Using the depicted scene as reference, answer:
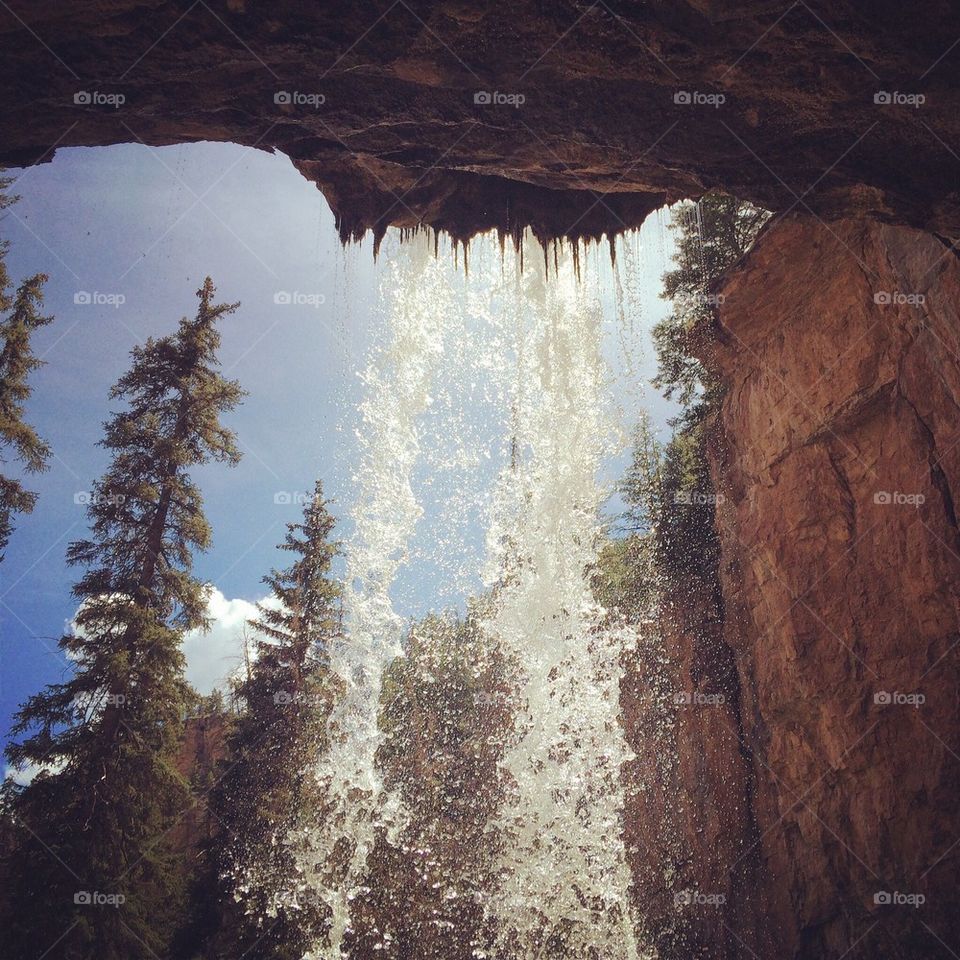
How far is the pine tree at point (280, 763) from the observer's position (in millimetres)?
12883

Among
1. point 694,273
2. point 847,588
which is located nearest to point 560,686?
point 847,588

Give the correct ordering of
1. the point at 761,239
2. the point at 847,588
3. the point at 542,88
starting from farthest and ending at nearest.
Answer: the point at 761,239
the point at 847,588
the point at 542,88

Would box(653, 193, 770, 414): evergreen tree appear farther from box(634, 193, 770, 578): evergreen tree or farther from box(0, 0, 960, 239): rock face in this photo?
box(0, 0, 960, 239): rock face

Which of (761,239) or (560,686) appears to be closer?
(761,239)

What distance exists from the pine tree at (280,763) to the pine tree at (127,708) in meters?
1.97

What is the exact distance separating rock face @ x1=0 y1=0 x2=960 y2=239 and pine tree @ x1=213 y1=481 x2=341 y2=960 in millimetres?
14190

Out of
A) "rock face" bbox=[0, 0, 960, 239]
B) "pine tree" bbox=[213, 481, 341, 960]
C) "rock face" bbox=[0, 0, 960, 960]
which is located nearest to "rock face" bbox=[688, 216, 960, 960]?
"rock face" bbox=[0, 0, 960, 960]

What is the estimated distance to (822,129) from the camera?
5.79 metres

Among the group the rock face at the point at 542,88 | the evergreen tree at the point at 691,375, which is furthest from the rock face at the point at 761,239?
the evergreen tree at the point at 691,375

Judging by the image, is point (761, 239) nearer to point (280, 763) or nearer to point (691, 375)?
point (691, 375)

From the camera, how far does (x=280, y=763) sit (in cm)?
1540

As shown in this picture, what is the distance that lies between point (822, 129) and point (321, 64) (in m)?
4.83

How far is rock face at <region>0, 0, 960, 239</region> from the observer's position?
4.76 m

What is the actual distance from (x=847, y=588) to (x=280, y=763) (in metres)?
13.8
